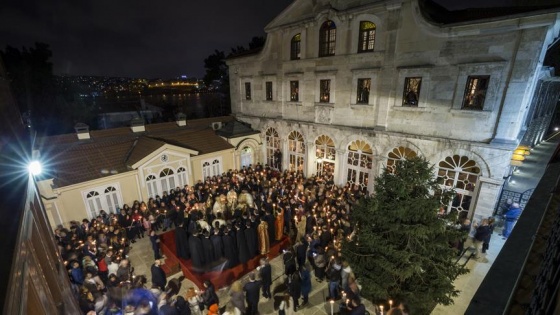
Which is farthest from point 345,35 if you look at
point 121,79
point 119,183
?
point 121,79

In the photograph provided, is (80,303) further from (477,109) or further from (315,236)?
(477,109)

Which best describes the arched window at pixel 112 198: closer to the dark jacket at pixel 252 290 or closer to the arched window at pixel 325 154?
the dark jacket at pixel 252 290

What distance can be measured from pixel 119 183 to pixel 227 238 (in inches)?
371

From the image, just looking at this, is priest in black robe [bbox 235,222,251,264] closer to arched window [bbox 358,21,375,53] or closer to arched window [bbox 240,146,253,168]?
arched window [bbox 240,146,253,168]

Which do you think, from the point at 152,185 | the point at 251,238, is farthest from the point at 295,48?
the point at 251,238

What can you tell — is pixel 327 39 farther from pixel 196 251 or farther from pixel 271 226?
pixel 196 251

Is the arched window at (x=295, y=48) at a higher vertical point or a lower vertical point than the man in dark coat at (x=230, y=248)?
higher

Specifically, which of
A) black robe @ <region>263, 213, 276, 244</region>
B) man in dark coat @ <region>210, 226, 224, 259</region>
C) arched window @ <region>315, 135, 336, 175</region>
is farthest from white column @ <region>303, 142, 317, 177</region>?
man in dark coat @ <region>210, 226, 224, 259</region>

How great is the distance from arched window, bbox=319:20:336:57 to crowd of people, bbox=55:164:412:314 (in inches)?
353

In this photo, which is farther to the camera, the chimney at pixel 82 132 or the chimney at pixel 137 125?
the chimney at pixel 137 125

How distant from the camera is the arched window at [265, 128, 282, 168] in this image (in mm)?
21922

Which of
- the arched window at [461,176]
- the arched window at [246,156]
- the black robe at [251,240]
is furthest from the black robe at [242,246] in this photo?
the arched window at [246,156]

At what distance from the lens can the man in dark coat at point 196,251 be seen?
987cm

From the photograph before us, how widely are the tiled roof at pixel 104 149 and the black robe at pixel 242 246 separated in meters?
9.16
